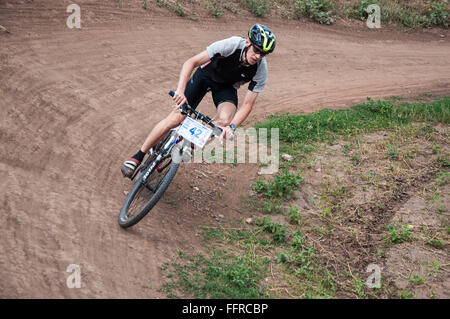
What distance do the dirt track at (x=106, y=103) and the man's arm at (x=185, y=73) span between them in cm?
142

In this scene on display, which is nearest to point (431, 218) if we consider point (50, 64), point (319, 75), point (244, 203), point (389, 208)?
point (389, 208)

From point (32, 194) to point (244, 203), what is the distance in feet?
8.38

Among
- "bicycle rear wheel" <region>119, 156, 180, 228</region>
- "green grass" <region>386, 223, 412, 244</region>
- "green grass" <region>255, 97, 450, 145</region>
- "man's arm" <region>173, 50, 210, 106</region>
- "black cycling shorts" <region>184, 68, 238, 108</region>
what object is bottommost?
"green grass" <region>386, 223, 412, 244</region>

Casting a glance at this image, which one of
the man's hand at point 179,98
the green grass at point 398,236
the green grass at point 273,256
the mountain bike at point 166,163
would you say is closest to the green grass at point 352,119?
the green grass at point 273,256

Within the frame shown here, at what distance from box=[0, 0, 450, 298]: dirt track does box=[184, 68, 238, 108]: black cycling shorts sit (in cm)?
132

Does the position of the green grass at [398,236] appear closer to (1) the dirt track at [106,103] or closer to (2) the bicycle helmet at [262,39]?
(1) the dirt track at [106,103]

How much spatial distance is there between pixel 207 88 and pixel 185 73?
65 centimetres

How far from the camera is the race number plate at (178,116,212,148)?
14.0 ft

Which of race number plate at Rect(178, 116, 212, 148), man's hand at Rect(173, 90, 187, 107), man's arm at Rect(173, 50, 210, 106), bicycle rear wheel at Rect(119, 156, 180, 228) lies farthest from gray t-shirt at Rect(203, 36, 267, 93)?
bicycle rear wheel at Rect(119, 156, 180, 228)

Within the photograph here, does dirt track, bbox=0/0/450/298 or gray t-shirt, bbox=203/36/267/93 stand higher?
gray t-shirt, bbox=203/36/267/93

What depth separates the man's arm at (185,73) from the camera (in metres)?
4.34

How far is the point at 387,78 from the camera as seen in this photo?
34.6ft

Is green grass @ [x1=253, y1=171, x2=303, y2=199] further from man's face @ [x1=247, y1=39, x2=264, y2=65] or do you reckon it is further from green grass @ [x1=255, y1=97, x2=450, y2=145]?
man's face @ [x1=247, y1=39, x2=264, y2=65]
